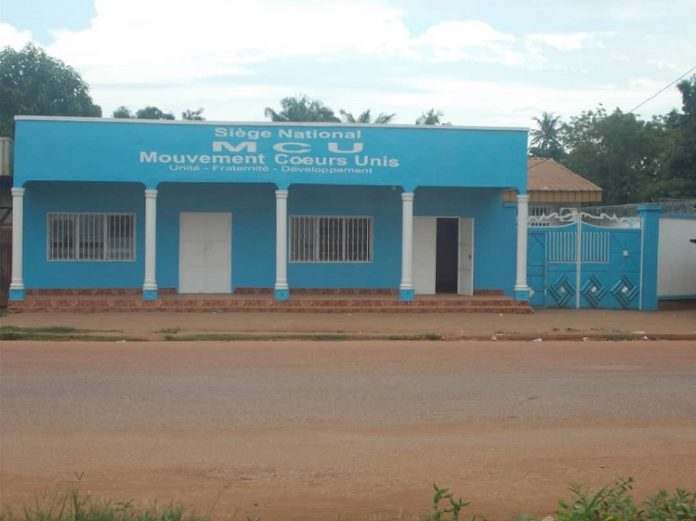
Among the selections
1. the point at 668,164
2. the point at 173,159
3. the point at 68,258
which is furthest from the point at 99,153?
the point at 668,164

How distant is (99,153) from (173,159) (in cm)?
161

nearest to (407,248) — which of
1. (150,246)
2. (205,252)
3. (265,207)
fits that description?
(265,207)

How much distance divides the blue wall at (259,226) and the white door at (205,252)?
0.15 m

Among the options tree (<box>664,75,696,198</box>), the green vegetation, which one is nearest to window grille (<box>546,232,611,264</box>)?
tree (<box>664,75,696,198</box>)

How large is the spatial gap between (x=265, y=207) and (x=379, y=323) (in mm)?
5075

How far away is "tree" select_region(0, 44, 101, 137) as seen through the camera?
133 ft

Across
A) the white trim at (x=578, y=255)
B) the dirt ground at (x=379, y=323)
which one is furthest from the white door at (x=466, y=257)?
the white trim at (x=578, y=255)

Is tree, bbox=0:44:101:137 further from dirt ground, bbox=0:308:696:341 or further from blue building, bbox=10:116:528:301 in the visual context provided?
dirt ground, bbox=0:308:696:341

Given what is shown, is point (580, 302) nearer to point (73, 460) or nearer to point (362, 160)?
point (362, 160)

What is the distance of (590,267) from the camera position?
73.9 ft

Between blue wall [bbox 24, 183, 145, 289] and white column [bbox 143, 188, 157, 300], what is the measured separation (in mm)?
1570

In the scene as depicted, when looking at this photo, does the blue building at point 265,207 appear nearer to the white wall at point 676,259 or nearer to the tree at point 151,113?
the white wall at point 676,259

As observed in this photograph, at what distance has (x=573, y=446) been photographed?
8.35m

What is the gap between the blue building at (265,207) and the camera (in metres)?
20.8
